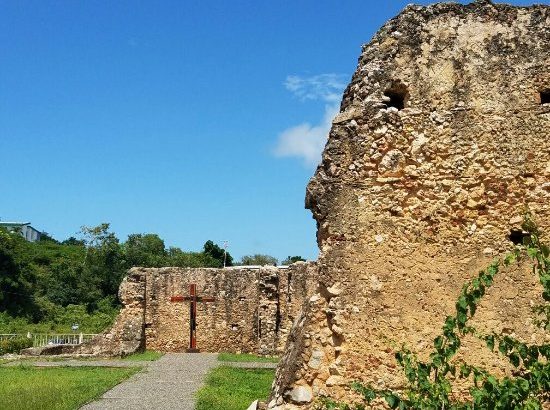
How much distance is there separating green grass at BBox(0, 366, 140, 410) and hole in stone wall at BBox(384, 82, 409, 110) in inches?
260

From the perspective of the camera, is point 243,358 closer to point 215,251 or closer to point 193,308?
point 193,308

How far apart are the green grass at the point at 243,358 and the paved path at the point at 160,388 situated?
1.20m

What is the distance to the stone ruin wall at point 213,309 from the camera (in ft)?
71.2

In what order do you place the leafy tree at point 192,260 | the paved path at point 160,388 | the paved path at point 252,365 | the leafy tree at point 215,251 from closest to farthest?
the paved path at point 160,388 → the paved path at point 252,365 → the leafy tree at point 192,260 → the leafy tree at point 215,251

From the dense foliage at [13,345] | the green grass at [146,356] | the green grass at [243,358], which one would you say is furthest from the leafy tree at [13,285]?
the green grass at [243,358]

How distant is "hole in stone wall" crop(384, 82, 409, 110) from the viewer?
18.6ft

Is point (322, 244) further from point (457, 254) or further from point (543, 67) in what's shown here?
point (543, 67)

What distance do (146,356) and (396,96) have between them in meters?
16.6

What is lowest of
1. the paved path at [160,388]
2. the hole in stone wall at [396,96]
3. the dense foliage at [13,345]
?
the paved path at [160,388]

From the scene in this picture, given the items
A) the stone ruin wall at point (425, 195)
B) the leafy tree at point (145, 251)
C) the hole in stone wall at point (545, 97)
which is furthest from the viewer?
the leafy tree at point (145, 251)

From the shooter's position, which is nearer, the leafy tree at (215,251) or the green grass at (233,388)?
the green grass at (233,388)

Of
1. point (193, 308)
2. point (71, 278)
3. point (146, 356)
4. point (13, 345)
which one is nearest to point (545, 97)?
point (146, 356)

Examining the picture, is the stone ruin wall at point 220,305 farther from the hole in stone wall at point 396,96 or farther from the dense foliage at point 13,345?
the hole in stone wall at point 396,96

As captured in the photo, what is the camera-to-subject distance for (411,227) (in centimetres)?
542
